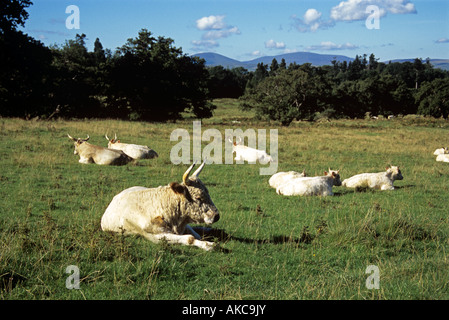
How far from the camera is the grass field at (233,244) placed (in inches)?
221

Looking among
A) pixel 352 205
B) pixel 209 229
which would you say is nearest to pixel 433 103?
pixel 352 205

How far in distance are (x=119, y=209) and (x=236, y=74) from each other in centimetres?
11336

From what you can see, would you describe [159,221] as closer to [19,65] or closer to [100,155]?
[100,155]

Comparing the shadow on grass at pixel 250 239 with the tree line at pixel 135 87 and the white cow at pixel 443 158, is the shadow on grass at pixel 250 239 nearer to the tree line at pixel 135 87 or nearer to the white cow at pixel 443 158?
the white cow at pixel 443 158

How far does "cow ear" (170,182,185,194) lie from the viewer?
7.42 m

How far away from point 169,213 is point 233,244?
50.8 inches

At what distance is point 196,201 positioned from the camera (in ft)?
24.5

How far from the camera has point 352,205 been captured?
38.3ft

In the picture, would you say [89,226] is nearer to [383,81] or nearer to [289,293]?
[289,293]

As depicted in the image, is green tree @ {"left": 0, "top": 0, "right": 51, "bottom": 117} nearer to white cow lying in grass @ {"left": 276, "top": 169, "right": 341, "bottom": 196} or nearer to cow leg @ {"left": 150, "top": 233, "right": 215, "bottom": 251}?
white cow lying in grass @ {"left": 276, "top": 169, "right": 341, "bottom": 196}

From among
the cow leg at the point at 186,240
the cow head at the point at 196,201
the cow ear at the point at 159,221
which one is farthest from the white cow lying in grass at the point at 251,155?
the cow leg at the point at 186,240

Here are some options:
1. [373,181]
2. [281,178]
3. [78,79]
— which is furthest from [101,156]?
[78,79]

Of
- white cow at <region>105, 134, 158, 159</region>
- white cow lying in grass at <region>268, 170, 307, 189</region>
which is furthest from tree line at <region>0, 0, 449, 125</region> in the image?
white cow lying in grass at <region>268, 170, 307, 189</region>

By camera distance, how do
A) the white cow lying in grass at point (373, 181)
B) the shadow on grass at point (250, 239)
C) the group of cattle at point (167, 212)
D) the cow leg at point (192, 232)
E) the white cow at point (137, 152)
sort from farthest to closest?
the white cow at point (137, 152) → the white cow lying in grass at point (373, 181) → the shadow on grass at point (250, 239) → the cow leg at point (192, 232) → the group of cattle at point (167, 212)
